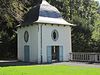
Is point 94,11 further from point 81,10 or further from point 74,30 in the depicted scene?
point 74,30

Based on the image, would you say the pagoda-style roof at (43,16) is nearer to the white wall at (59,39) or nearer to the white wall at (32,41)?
the white wall at (59,39)

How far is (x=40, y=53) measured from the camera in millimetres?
29688

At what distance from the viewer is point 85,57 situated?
30062mm

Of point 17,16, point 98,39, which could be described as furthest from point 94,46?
point 17,16

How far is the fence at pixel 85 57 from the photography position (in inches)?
1116

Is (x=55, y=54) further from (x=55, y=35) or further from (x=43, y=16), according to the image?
(x=43, y=16)

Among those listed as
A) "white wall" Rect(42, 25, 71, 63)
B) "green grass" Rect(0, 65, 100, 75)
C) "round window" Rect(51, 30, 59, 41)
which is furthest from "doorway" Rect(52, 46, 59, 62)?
"green grass" Rect(0, 65, 100, 75)

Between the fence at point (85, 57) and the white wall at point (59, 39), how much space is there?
0.82 m

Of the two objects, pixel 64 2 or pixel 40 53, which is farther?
pixel 64 2

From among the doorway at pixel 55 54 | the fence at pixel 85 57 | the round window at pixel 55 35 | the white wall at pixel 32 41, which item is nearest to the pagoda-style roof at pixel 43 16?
the white wall at pixel 32 41

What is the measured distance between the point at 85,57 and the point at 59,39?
3410 millimetres

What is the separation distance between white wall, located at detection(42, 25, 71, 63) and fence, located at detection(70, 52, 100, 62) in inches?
32.1

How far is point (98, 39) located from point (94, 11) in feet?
37.9

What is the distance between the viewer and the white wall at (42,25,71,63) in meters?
30.0
